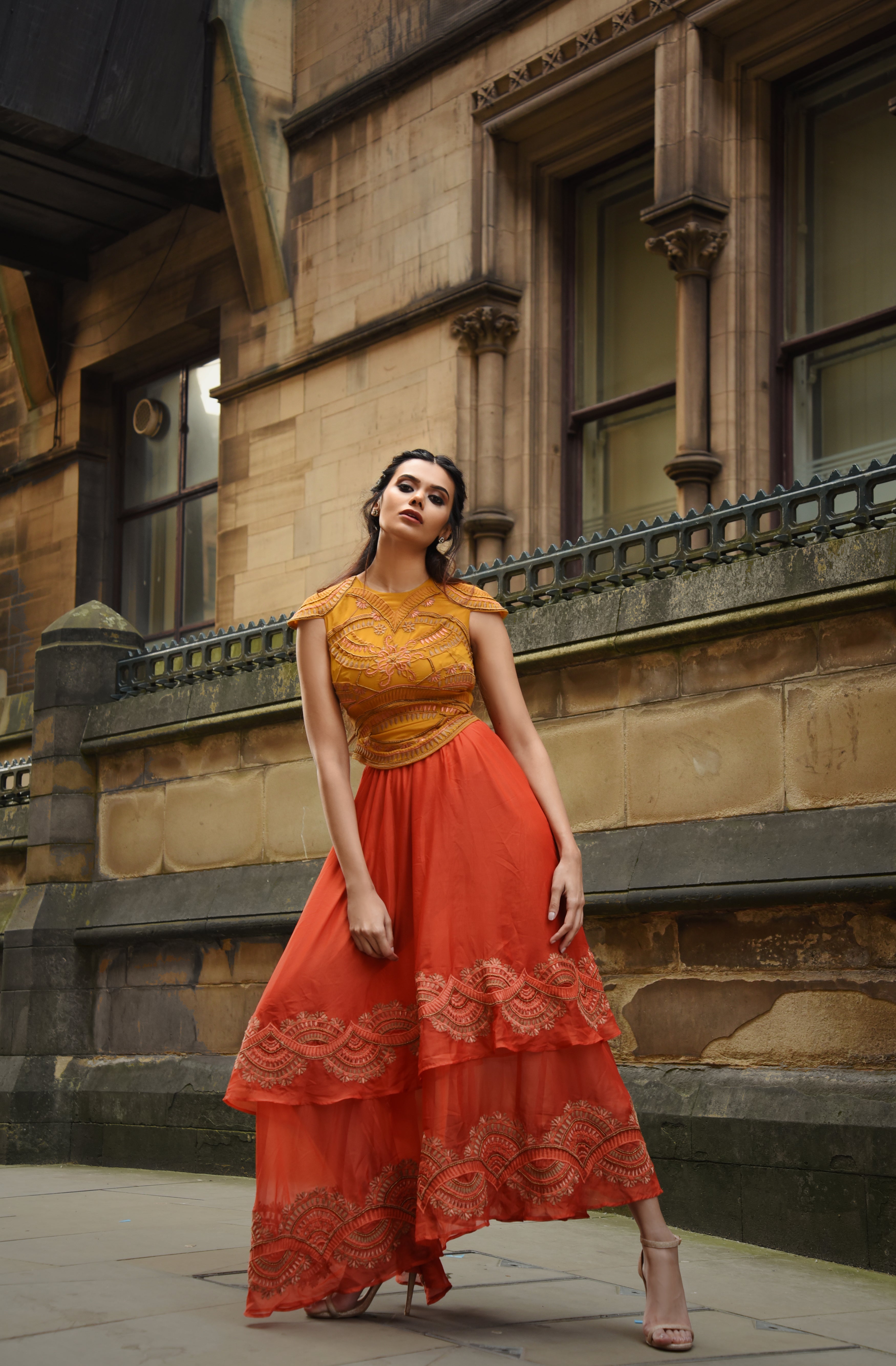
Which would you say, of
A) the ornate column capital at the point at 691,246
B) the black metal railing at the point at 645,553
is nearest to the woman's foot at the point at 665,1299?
the black metal railing at the point at 645,553

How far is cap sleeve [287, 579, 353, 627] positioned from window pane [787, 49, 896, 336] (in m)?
6.23

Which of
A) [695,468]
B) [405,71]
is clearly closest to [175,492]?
[405,71]

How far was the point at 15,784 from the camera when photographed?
30.7 ft

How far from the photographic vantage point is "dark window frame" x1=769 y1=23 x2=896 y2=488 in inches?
356

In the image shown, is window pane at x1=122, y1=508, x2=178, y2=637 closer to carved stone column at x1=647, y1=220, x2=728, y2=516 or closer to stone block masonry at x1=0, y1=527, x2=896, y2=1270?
carved stone column at x1=647, y1=220, x2=728, y2=516

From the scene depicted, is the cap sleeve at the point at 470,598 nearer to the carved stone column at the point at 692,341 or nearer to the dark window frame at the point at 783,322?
the carved stone column at the point at 692,341

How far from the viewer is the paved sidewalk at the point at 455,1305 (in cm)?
314

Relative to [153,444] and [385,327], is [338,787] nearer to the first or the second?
[385,327]

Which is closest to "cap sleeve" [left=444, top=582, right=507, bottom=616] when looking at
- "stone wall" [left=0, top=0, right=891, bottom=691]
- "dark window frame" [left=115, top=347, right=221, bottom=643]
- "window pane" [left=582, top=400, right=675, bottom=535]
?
"stone wall" [left=0, top=0, right=891, bottom=691]

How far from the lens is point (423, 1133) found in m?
3.33

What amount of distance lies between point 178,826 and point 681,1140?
3501 mm

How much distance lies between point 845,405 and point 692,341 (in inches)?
39.3

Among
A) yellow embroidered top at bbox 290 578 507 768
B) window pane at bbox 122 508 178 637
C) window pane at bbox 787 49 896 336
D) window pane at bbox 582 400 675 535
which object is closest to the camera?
yellow embroidered top at bbox 290 578 507 768

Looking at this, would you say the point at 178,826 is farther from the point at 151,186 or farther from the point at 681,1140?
the point at 151,186
